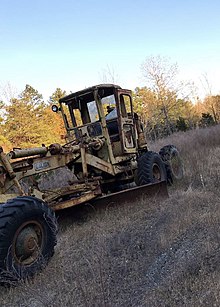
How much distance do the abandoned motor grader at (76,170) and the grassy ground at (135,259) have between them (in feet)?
1.01

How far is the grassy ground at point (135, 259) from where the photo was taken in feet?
9.40

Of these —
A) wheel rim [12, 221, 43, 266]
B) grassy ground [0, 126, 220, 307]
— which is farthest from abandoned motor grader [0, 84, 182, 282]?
grassy ground [0, 126, 220, 307]

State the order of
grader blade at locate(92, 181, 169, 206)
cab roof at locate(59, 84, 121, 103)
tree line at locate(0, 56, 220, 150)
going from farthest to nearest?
tree line at locate(0, 56, 220, 150) → cab roof at locate(59, 84, 121, 103) → grader blade at locate(92, 181, 169, 206)

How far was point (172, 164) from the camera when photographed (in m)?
8.92

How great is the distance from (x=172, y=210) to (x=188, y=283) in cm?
254

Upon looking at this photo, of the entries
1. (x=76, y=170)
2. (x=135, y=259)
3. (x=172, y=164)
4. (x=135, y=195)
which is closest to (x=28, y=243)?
(x=135, y=259)

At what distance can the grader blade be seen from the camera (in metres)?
6.05

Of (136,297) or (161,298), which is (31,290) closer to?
(136,297)

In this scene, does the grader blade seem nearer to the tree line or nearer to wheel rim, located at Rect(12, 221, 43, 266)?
wheel rim, located at Rect(12, 221, 43, 266)

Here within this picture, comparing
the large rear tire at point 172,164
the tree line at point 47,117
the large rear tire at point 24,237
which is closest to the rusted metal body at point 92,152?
the large rear tire at point 172,164

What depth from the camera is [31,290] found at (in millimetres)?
3344

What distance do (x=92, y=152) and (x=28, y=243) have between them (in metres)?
3.35

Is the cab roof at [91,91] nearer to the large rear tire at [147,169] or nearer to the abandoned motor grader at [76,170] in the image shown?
the abandoned motor grader at [76,170]

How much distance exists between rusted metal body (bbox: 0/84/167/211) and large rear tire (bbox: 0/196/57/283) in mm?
1068
